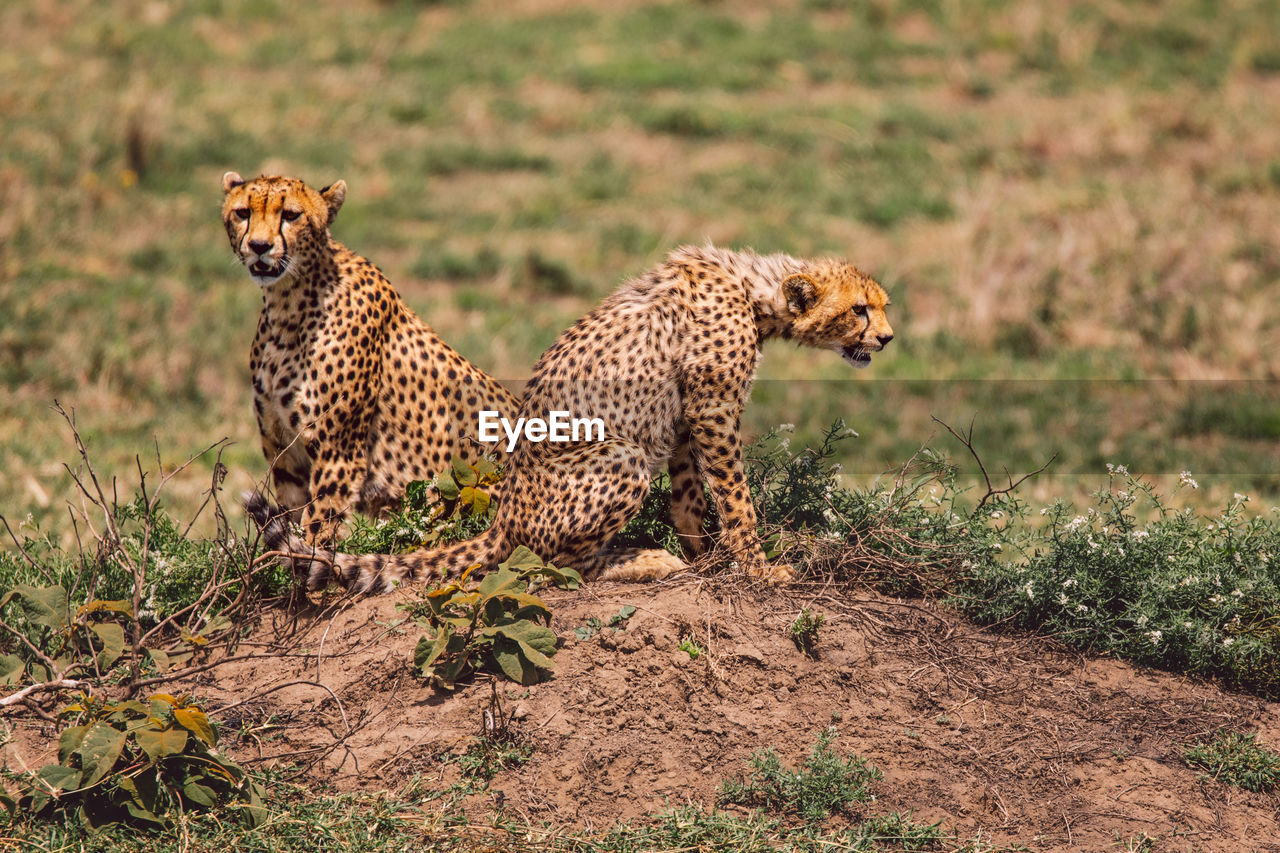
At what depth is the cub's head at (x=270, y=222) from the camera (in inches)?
193

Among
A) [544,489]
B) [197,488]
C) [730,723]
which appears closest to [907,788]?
[730,723]

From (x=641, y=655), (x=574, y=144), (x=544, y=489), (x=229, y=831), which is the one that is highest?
(x=574, y=144)

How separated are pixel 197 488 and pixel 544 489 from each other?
9.74 feet

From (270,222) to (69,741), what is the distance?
73.8 inches

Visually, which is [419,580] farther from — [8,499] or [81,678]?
[8,499]

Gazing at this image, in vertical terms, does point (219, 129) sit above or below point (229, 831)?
above

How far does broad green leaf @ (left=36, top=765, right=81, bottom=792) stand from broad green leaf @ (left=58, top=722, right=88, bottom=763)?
1.1 inches

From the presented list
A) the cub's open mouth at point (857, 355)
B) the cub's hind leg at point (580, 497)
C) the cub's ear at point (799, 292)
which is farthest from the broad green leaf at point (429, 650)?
the cub's open mouth at point (857, 355)

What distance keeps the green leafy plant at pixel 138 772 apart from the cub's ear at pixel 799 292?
7.97 ft

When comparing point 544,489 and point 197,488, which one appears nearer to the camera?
point 544,489

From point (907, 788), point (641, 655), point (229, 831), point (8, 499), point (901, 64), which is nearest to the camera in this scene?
point (229, 831)

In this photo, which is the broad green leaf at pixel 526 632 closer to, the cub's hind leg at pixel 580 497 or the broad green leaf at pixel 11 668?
the cub's hind leg at pixel 580 497

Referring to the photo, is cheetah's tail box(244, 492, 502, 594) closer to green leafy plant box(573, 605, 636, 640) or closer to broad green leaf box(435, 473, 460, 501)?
broad green leaf box(435, 473, 460, 501)

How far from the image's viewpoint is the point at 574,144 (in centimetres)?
1323
